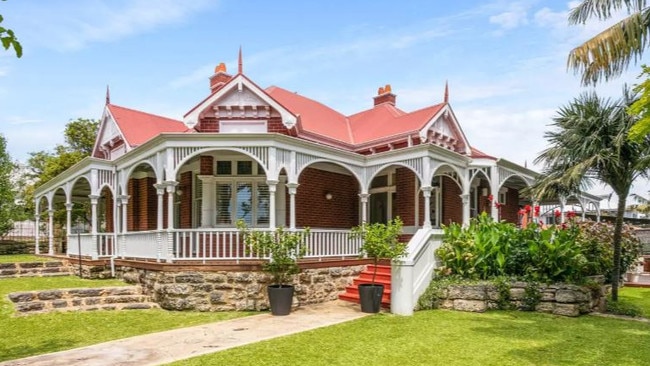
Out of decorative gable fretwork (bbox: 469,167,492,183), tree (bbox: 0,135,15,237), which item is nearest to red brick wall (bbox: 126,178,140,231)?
tree (bbox: 0,135,15,237)

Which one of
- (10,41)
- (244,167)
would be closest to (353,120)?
(244,167)

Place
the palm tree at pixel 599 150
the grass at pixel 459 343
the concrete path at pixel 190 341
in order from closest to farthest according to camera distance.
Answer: the grass at pixel 459 343
the concrete path at pixel 190 341
the palm tree at pixel 599 150

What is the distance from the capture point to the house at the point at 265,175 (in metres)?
10.8

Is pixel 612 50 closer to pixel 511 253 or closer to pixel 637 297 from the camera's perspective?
pixel 511 253

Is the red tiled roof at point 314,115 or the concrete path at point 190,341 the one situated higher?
the red tiled roof at point 314,115

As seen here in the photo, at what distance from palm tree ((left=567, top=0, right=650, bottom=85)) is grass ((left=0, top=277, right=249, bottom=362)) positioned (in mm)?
8872

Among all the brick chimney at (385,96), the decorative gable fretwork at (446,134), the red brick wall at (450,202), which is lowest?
the red brick wall at (450,202)

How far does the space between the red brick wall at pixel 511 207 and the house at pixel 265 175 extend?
2.55m

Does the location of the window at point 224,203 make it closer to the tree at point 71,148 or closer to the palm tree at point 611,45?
the palm tree at point 611,45

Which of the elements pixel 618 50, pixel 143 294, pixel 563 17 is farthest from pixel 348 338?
pixel 563 17

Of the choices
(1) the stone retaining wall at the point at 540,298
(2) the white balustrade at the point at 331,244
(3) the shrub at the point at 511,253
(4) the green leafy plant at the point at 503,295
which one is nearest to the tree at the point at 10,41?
(2) the white balustrade at the point at 331,244

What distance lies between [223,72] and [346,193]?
6.27 m

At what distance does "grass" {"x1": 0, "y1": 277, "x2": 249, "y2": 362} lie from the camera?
7.28 meters

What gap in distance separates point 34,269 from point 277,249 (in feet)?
30.2
